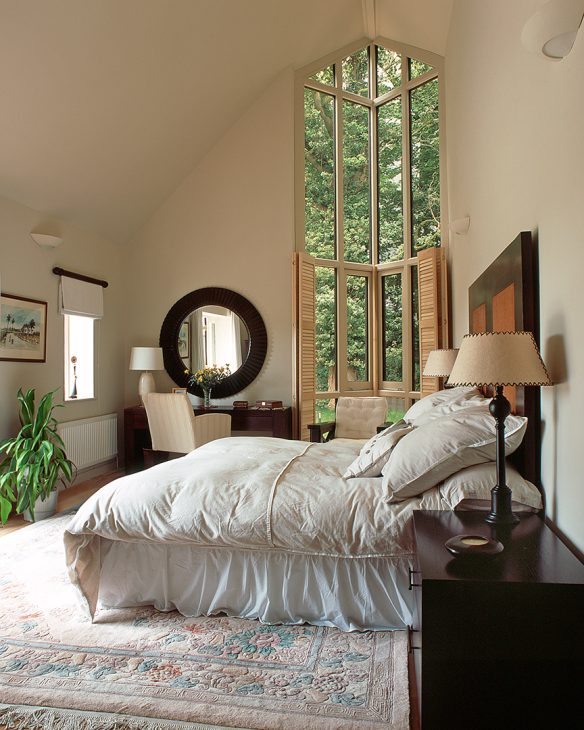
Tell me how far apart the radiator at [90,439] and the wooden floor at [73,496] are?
0.57ft

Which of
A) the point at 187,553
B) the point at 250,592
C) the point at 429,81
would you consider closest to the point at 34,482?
the point at 187,553

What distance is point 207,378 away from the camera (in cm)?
589

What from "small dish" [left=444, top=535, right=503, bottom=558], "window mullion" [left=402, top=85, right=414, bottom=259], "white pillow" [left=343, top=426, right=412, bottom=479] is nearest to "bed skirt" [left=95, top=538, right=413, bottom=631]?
"white pillow" [left=343, top=426, right=412, bottom=479]

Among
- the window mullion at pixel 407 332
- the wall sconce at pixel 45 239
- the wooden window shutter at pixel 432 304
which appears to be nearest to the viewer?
the wall sconce at pixel 45 239

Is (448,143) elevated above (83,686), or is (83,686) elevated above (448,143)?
(448,143)

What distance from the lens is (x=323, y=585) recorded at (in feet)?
7.58

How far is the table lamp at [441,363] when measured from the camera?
3.88m

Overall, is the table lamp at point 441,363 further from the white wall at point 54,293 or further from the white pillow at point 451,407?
the white wall at point 54,293

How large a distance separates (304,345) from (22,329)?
8.81ft

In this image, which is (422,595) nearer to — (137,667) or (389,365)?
(137,667)

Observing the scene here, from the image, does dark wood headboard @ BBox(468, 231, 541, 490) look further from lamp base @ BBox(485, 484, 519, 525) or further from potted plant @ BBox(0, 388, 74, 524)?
potted plant @ BBox(0, 388, 74, 524)

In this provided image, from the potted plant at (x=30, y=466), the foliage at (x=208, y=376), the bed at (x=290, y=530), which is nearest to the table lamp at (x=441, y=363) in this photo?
the bed at (x=290, y=530)

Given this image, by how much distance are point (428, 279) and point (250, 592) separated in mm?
3999

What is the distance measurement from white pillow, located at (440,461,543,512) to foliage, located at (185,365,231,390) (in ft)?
13.3
